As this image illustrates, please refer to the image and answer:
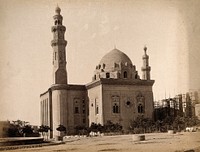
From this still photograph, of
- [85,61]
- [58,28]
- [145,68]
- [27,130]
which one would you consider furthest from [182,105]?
[27,130]

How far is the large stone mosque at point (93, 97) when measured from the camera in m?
4.36

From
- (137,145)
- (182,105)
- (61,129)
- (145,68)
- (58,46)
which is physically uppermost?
(58,46)

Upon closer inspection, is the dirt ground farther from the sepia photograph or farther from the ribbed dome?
the ribbed dome

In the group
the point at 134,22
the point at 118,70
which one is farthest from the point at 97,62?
the point at 118,70

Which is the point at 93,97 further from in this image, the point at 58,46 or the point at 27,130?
the point at 27,130

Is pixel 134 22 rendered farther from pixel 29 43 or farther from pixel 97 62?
pixel 29 43

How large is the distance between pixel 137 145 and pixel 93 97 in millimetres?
1930

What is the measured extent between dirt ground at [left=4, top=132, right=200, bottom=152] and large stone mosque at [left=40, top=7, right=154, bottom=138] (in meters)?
0.35

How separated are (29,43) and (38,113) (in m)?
0.70

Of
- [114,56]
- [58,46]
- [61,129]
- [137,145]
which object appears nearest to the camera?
[137,145]

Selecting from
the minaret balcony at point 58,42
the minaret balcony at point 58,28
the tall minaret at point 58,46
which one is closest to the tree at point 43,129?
the tall minaret at point 58,46

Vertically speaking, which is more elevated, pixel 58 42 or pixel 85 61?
pixel 58 42

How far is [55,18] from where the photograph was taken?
13.7 feet

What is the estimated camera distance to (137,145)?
13.3 feet
